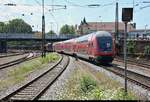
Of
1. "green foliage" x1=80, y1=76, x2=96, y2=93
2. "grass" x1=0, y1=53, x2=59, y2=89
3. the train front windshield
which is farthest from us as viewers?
the train front windshield

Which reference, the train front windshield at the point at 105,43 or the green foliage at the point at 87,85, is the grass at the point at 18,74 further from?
the train front windshield at the point at 105,43

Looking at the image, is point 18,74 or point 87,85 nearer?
point 87,85

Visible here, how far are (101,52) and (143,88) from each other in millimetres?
18698

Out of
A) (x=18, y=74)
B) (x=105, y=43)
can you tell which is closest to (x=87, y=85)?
(x=18, y=74)

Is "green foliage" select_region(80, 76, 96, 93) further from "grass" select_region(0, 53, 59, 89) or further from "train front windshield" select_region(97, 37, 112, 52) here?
"train front windshield" select_region(97, 37, 112, 52)

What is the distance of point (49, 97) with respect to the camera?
1628cm

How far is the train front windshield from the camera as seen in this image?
128ft

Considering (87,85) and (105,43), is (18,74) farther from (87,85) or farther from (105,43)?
(87,85)

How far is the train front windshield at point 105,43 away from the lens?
128 feet

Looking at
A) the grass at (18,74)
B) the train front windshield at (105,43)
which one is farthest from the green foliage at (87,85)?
the train front windshield at (105,43)

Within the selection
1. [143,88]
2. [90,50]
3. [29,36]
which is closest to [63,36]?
[29,36]

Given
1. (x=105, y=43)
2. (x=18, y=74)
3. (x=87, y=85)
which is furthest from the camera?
(x=105, y=43)

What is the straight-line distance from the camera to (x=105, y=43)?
3925 centimetres

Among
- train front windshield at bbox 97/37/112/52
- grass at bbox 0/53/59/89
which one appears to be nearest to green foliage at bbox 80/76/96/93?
grass at bbox 0/53/59/89
